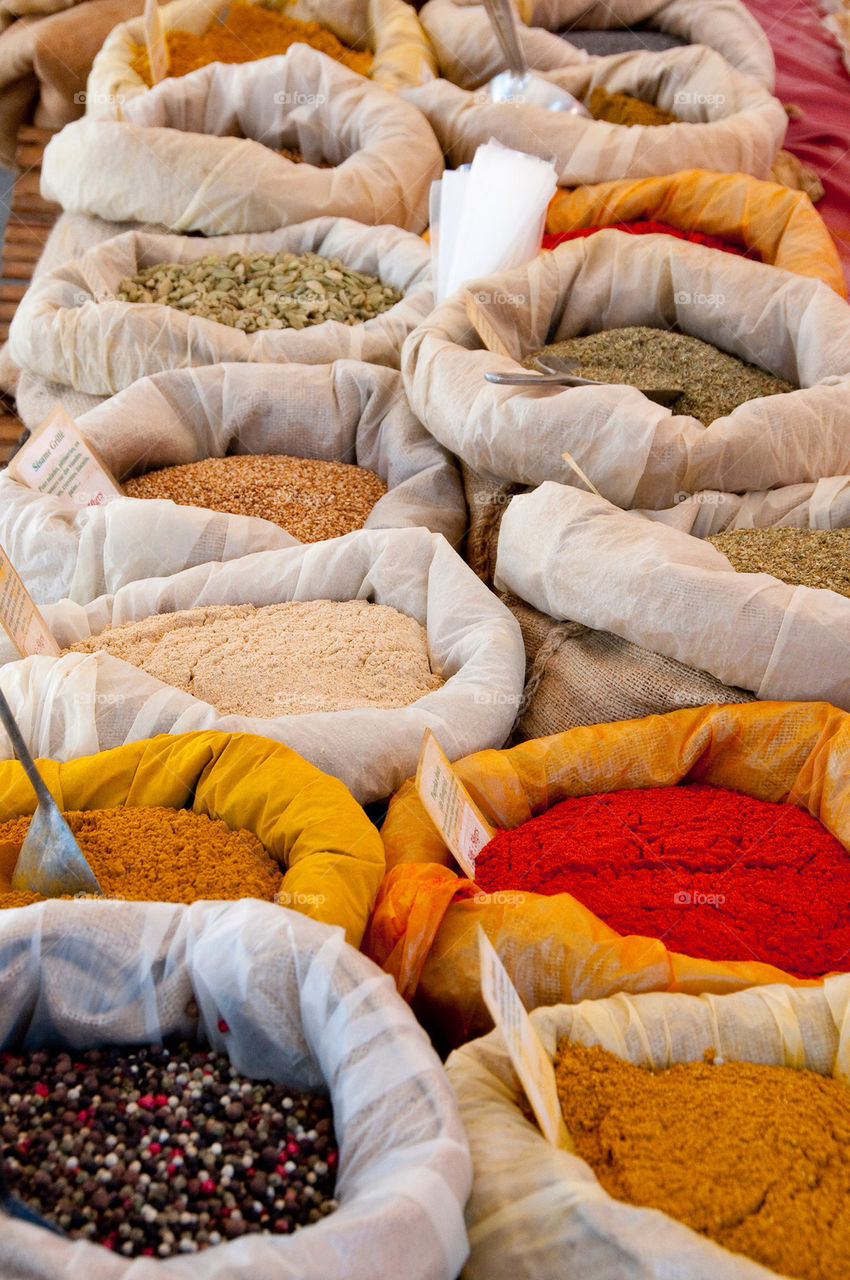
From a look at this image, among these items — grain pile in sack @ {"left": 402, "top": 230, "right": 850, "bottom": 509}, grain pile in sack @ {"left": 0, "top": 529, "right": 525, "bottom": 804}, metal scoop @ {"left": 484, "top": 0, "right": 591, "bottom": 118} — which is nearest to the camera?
grain pile in sack @ {"left": 0, "top": 529, "right": 525, "bottom": 804}

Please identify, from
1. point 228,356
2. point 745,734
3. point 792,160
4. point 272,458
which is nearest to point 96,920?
point 745,734

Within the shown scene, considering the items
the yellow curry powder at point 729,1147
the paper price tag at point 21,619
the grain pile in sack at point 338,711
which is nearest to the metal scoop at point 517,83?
the grain pile in sack at point 338,711

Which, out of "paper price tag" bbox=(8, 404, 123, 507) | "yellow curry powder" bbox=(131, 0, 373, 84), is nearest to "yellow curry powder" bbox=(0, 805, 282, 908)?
"paper price tag" bbox=(8, 404, 123, 507)

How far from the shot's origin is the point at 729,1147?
1.97ft

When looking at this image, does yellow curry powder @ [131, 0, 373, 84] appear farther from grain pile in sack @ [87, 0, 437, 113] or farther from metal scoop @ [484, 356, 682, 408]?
metal scoop @ [484, 356, 682, 408]

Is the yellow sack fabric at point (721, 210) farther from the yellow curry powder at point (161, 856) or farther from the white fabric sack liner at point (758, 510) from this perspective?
the yellow curry powder at point (161, 856)

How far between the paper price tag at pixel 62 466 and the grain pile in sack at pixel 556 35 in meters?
1.45

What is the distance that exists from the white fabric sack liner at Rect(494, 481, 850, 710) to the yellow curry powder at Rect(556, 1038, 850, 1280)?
0.40m

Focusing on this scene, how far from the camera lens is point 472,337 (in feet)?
4.74

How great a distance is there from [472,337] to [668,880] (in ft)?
2.72

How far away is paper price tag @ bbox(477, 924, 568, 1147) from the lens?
0.56 metres

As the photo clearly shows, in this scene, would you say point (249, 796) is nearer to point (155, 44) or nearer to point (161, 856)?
point (161, 856)

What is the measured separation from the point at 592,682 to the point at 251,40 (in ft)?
6.21

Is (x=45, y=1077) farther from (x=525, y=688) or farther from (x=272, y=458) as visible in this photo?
(x=272, y=458)
